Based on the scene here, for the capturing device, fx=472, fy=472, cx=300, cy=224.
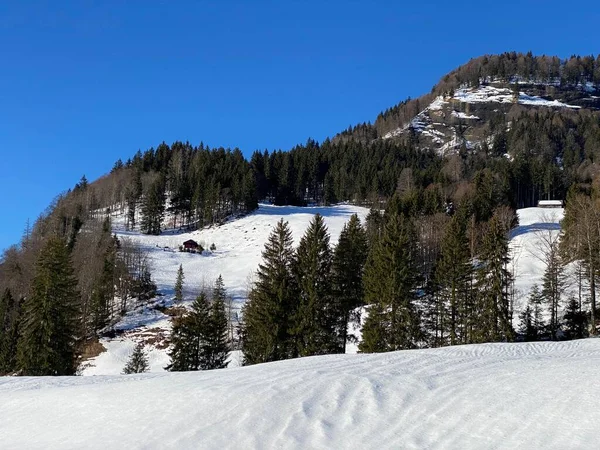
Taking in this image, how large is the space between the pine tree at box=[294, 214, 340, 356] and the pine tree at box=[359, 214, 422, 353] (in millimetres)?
2474

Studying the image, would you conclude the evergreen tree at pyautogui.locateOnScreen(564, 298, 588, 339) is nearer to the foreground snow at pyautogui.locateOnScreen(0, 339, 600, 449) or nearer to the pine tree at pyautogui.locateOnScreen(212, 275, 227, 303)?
the foreground snow at pyautogui.locateOnScreen(0, 339, 600, 449)

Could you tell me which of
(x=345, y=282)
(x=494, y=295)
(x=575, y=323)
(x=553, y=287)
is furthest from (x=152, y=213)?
(x=575, y=323)

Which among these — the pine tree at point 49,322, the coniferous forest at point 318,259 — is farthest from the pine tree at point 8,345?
the pine tree at point 49,322

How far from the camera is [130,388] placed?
12.0 meters

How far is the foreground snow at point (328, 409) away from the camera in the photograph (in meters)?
8.27

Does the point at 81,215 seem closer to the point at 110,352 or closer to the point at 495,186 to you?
the point at 110,352

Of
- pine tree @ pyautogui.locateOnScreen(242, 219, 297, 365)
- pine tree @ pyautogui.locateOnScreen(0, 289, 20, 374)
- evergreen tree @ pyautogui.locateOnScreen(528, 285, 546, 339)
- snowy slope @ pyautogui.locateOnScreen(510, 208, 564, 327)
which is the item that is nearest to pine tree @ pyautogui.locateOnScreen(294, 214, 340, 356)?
pine tree @ pyautogui.locateOnScreen(242, 219, 297, 365)

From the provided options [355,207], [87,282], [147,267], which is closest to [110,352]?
[87,282]

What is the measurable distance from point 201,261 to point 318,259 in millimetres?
50438

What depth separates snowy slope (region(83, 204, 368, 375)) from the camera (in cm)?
4841

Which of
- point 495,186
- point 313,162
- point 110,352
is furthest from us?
point 313,162

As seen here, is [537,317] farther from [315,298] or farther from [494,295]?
[315,298]

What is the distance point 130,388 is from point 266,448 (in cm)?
545

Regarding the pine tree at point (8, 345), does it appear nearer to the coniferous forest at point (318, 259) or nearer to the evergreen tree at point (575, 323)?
the coniferous forest at point (318, 259)
